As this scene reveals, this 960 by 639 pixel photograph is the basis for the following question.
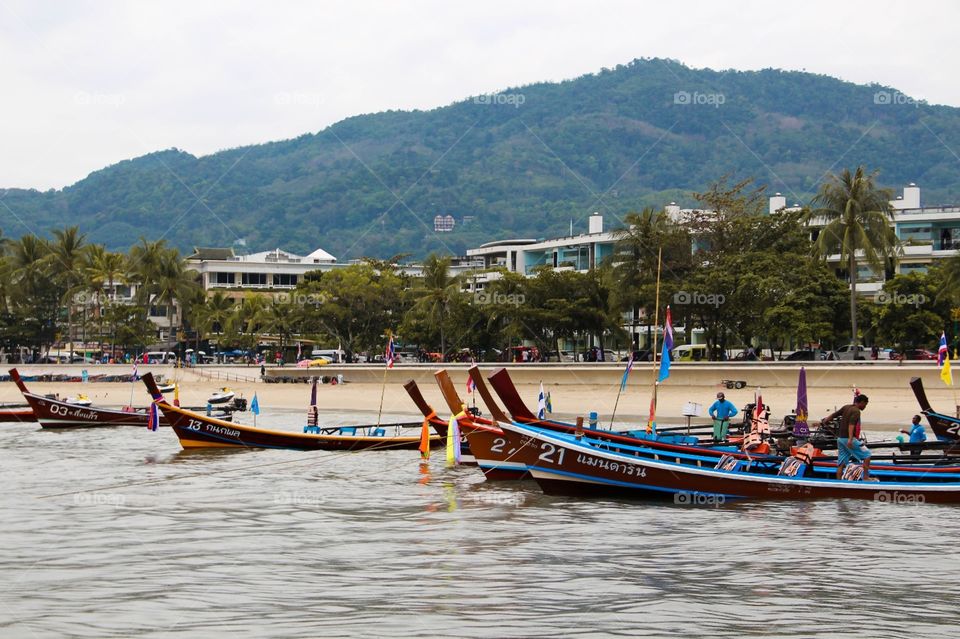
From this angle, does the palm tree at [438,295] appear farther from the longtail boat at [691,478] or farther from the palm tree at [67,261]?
the longtail boat at [691,478]

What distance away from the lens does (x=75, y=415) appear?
43.3m

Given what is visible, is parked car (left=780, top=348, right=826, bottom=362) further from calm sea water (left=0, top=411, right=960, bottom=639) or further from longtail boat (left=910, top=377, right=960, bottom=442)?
calm sea water (left=0, top=411, right=960, bottom=639)

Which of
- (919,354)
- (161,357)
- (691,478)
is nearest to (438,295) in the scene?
(161,357)

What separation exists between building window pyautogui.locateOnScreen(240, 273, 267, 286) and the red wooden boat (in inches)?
3133

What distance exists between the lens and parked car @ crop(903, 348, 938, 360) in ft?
210

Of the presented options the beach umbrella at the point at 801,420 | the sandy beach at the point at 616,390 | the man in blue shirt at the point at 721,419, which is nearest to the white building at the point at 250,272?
the sandy beach at the point at 616,390

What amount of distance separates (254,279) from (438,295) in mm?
45992

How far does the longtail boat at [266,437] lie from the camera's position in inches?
1282

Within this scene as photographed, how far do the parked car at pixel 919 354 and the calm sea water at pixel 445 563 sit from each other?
44624 mm

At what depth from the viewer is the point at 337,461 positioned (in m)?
32.6

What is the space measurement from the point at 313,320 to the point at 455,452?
218 feet

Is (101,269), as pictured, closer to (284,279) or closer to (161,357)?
(161,357)

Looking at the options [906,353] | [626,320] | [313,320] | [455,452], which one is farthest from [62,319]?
[455,452]

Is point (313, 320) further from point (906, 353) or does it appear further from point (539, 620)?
point (539, 620)
